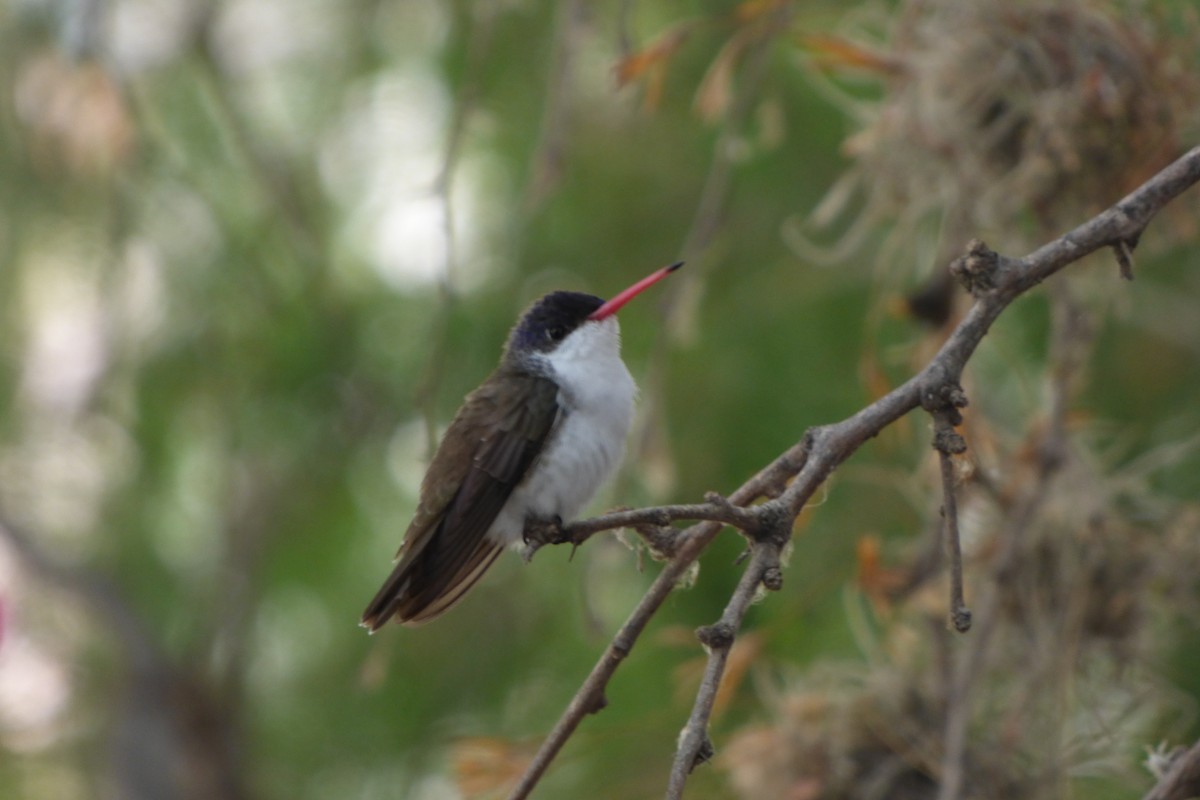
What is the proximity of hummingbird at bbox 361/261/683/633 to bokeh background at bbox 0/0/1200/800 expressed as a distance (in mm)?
149

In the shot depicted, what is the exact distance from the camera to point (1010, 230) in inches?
121

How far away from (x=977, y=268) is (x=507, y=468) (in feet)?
3.84

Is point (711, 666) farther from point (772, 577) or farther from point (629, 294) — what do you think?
point (629, 294)

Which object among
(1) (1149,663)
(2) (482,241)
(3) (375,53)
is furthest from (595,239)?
(1) (1149,663)

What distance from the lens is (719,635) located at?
161 cm

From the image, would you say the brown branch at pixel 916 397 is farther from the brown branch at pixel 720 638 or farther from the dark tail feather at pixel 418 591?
the dark tail feather at pixel 418 591

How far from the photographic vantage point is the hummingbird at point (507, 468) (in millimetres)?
2643

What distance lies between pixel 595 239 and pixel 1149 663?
208 centimetres

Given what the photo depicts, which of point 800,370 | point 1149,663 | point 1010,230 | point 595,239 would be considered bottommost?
point 1149,663

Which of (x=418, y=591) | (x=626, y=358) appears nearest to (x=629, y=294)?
(x=418, y=591)

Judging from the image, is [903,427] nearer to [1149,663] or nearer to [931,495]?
[931,495]

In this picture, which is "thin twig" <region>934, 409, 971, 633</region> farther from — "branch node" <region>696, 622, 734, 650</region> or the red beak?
the red beak

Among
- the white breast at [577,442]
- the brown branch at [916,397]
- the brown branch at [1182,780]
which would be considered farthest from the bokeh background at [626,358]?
the brown branch at [916,397]

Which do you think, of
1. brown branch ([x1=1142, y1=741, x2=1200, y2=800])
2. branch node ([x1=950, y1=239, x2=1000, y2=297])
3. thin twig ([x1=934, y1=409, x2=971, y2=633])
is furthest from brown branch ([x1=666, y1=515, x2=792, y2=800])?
brown branch ([x1=1142, y1=741, x2=1200, y2=800])
